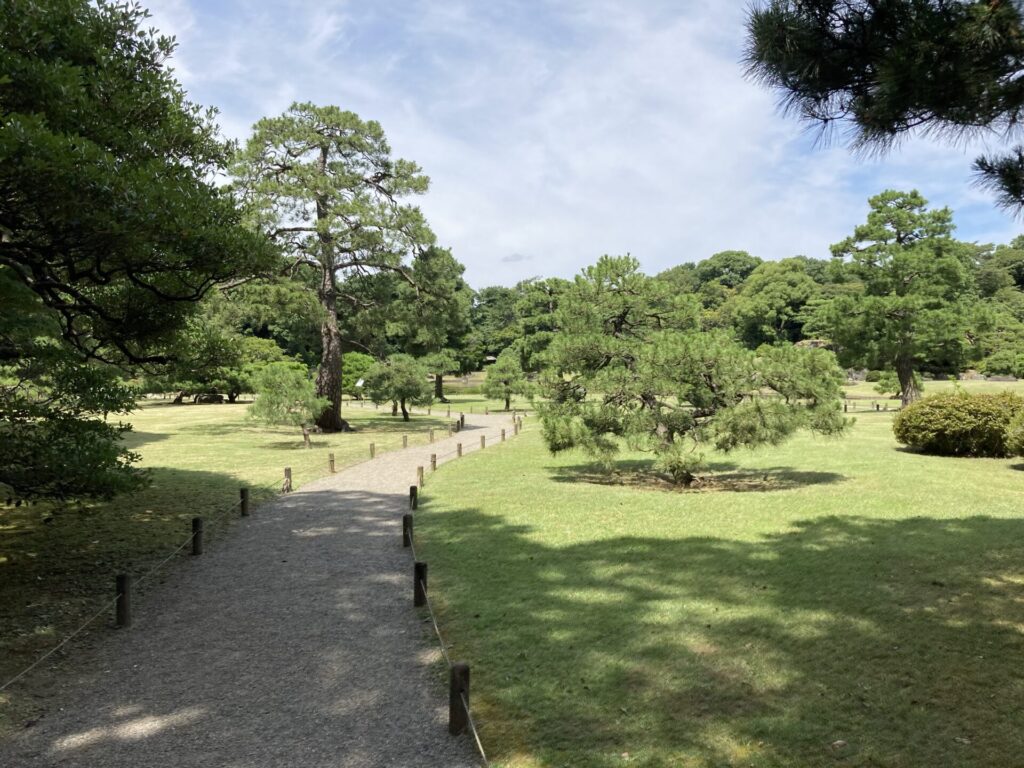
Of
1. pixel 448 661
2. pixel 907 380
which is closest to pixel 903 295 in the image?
pixel 907 380

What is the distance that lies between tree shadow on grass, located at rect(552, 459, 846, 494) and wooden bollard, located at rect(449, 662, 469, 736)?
9.93 metres

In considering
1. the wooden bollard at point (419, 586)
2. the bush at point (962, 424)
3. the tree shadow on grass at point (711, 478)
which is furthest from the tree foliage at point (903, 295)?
the wooden bollard at point (419, 586)

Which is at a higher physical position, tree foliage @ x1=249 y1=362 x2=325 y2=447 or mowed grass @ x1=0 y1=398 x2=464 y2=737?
tree foliage @ x1=249 y1=362 x2=325 y2=447

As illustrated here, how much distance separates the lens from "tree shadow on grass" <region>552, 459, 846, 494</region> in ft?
46.7

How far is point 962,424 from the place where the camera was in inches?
671

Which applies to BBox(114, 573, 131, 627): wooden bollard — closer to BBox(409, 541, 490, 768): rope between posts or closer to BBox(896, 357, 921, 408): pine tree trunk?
BBox(409, 541, 490, 768): rope between posts

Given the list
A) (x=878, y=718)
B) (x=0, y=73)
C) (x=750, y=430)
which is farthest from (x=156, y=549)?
(x=750, y=430)

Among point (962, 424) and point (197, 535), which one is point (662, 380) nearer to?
point (197, 535)

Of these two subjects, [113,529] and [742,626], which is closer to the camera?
[742,626]

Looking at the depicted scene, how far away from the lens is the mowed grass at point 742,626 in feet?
14.3

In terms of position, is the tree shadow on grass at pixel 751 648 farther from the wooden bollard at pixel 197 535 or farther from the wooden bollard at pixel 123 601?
the wooden bollard at pixel 197 535

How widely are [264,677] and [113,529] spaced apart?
697cm

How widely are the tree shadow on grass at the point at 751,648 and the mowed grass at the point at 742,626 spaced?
0.02 metres

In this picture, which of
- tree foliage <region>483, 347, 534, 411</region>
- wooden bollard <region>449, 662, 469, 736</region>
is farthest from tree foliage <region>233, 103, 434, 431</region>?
wooden bollard <region>449, 662, 469, 736</region>
